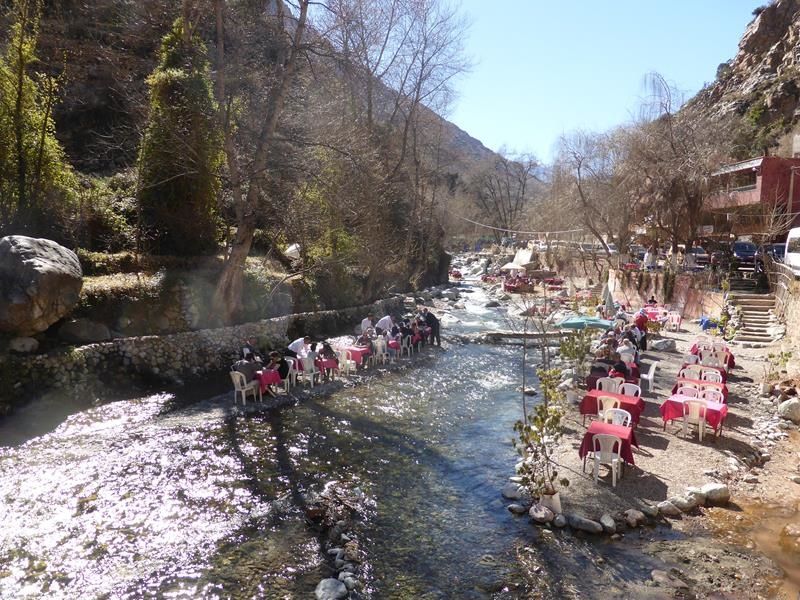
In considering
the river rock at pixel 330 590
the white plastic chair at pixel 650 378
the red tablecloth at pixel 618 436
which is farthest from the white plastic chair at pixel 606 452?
the white plastic chair at pixel 650 378

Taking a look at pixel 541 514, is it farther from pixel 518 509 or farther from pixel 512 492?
pixel 512 492

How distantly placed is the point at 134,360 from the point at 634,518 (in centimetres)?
1157

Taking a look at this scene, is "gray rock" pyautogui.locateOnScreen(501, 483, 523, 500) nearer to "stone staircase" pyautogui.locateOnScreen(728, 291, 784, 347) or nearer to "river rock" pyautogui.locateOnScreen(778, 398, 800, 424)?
"river rock" pyautogui.locateOnScreen(778, 398, 800, 424)

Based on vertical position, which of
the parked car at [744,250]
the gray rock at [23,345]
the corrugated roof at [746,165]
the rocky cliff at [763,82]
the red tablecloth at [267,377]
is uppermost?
the rocky cliff at [763,82]

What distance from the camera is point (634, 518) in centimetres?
757

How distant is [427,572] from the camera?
6672mm

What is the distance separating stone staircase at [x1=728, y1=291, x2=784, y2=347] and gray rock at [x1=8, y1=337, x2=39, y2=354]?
21.3 meters

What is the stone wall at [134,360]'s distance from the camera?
1124 centimetres

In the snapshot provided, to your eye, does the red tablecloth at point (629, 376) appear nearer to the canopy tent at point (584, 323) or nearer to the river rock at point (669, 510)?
the canopy tent at point (584, 323)

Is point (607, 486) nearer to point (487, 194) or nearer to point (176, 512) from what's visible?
point (176, 512)

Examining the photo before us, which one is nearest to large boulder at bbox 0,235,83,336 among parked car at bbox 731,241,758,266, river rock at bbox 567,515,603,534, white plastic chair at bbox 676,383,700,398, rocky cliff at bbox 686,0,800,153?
river rock at bbox 567,515,603,534

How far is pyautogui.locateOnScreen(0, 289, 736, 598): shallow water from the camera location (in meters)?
6.35

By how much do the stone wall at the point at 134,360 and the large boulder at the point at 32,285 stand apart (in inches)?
30.7

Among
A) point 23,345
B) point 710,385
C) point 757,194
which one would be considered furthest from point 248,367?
point 757,194
